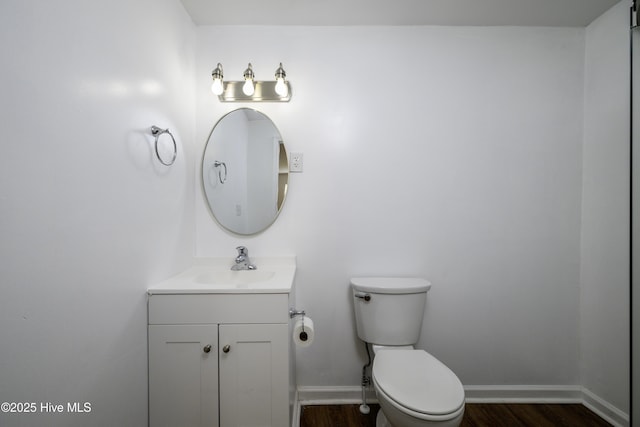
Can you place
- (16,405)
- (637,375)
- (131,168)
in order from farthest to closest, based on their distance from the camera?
(131,168) < (637,375) < (16,405)

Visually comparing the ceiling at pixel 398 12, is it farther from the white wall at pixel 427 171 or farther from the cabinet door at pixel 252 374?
the cabinet door at pixel 252 374

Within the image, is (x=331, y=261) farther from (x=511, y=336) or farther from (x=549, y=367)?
Result: (x=549, y=367)

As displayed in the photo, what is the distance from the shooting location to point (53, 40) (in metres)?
0.71

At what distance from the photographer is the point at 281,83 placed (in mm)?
1441

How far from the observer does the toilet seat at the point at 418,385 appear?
918mm

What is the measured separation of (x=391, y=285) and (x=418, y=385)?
47 centimetres

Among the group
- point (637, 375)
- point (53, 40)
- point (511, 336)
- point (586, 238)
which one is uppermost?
point (53, 40)

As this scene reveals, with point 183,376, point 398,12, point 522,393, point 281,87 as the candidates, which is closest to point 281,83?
point 281,87

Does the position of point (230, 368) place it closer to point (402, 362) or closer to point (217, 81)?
point (402, 362)

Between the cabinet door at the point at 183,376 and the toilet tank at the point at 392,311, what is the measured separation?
768 mm

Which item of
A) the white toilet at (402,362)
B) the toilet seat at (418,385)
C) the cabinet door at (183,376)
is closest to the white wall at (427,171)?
the white toilet at (402,362)

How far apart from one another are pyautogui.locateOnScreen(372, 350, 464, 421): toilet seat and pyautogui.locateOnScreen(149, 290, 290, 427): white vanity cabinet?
0.42 metres

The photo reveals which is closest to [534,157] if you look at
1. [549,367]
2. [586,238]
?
[586,238]

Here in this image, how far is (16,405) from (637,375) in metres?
1.76
